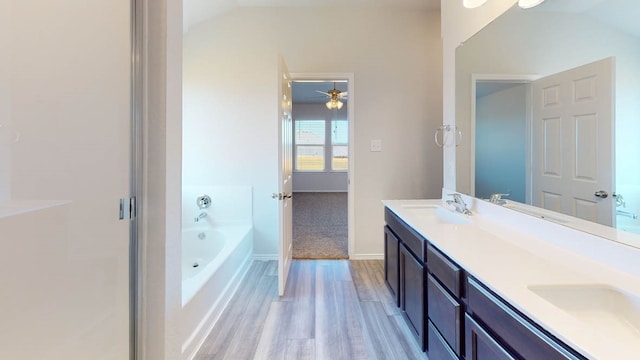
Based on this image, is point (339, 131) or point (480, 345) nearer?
point (480, 345)

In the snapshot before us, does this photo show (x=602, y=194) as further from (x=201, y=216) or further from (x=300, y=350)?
(x=201, y=216)

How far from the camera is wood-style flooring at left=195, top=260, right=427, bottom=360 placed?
6.05 feet

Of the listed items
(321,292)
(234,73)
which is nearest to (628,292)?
(321,292)

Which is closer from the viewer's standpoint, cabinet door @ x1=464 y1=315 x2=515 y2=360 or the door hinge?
cabinet door @ x1=464 y1=315 x2=515 y2=360

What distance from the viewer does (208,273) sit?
223 centimetres

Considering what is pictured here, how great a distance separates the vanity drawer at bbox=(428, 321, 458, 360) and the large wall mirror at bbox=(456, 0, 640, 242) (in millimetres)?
819

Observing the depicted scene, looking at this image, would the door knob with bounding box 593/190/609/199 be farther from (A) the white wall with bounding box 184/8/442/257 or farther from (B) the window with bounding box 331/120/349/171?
(B) the window with bounding box 331/120/349/171

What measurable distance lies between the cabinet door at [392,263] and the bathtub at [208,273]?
1359mm

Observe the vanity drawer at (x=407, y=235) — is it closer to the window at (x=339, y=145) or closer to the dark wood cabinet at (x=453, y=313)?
the dark wood cabinet at (x=453, y=313)

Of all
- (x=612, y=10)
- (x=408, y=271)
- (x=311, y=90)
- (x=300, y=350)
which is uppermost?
(x=311, y=90)

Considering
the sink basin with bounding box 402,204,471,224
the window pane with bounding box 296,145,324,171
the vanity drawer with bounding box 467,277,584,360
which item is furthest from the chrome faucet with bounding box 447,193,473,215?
the window pane with bounding box 296,145,324,171

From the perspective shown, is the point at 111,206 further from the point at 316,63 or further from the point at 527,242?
the point at 316,63

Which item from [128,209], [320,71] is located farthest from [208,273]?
[320,71]

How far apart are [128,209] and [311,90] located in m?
6.18
